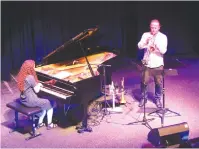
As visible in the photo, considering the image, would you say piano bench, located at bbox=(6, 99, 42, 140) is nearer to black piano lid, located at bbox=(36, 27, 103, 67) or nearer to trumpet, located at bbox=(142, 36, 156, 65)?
black piano lid, located at bbox=(36, 27, 103, 67)

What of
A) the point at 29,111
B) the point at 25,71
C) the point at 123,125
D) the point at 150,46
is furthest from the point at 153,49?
the point at 29,111

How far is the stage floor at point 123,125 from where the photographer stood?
660 cm

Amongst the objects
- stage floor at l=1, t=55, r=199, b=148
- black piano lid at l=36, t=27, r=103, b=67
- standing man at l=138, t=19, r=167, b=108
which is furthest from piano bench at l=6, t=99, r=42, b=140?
standing man at l=138, t=19, r=167, b=108

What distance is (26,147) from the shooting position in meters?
6.53

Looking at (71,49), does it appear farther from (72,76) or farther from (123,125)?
(123,125)

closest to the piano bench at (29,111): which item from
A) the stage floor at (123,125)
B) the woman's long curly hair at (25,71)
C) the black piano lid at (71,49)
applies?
the stage floor at (123,125)

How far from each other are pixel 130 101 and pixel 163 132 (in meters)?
2.48

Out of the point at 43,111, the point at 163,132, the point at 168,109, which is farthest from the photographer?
the point at 168,109

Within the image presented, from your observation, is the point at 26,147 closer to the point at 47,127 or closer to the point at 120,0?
the point at 47,127

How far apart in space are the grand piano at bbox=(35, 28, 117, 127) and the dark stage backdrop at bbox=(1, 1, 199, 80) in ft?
11.8

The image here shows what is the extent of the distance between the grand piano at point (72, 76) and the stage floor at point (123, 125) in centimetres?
41

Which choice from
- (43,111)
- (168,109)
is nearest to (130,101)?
(168,109)

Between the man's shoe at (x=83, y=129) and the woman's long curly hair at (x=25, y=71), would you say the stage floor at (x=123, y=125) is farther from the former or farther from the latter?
the woman's long curly hair at (x=25, y=71)

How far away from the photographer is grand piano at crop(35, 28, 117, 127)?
663 cm
